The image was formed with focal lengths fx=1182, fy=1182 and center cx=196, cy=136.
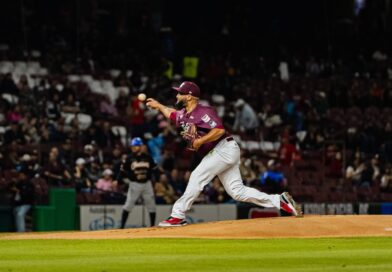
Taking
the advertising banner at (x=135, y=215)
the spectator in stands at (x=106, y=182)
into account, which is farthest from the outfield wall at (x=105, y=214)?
the spectator in stands at (x=106, y=182)

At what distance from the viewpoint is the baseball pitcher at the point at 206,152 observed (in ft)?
54.7

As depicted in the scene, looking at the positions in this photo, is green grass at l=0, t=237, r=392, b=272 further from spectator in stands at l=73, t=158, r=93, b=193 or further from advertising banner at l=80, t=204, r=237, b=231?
spectator in stands at l=73, t=158, r=93, b=193

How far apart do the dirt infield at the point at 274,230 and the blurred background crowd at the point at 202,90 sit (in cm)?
758

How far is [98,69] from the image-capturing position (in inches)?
Answer: 1284

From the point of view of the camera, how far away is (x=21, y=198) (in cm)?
2406

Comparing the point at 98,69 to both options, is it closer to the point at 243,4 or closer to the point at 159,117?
the point at 159,117

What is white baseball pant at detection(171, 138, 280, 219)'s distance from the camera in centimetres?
1678

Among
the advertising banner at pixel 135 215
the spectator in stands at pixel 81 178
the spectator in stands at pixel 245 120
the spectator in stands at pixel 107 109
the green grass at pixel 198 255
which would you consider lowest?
the advertising banner at pixel 135 215

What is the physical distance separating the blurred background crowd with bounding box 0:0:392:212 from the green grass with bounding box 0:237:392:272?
9269 mm

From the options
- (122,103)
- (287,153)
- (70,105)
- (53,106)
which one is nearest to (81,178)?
(53,106)

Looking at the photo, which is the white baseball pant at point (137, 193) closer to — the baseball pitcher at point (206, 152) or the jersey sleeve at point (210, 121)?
the baseball pitcher at point (206, 152)

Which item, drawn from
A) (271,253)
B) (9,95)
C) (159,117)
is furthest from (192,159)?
(271,253)

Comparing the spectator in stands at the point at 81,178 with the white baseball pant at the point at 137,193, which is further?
the spectator in stands at the point at 81,178

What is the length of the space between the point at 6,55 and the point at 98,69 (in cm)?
292
